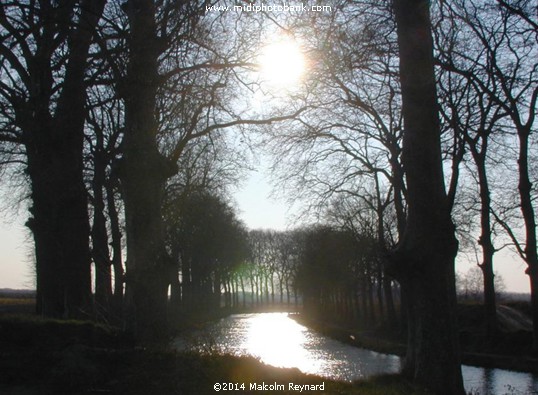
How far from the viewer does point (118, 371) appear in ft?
26.0

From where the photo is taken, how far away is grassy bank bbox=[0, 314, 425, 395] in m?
7.30

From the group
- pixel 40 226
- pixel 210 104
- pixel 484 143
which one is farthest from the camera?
pixel 484 143

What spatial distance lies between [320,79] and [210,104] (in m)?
3.38

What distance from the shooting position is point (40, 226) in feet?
55.7

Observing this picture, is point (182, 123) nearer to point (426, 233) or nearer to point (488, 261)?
point (426, 233)

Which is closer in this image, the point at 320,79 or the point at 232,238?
the point at 320,79

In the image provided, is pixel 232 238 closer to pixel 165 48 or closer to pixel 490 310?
pixel 490 310

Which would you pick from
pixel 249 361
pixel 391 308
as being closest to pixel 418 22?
pixel 249 361

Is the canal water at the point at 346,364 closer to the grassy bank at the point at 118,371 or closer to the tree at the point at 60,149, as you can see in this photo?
the grassy bank at the point at 118,371

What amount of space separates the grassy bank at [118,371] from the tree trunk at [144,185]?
139cm

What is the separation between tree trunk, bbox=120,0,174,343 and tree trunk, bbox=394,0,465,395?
400 cm

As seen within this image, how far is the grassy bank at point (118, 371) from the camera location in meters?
7.30

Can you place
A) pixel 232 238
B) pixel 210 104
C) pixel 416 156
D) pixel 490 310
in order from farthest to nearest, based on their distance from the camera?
pixel 232 238
pixel 490 310
pixel 210 104
pixel 416 156

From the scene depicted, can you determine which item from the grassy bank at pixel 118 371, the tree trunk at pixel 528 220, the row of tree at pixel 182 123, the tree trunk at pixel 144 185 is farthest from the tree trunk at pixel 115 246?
the tree trunk at pixel 528 220
